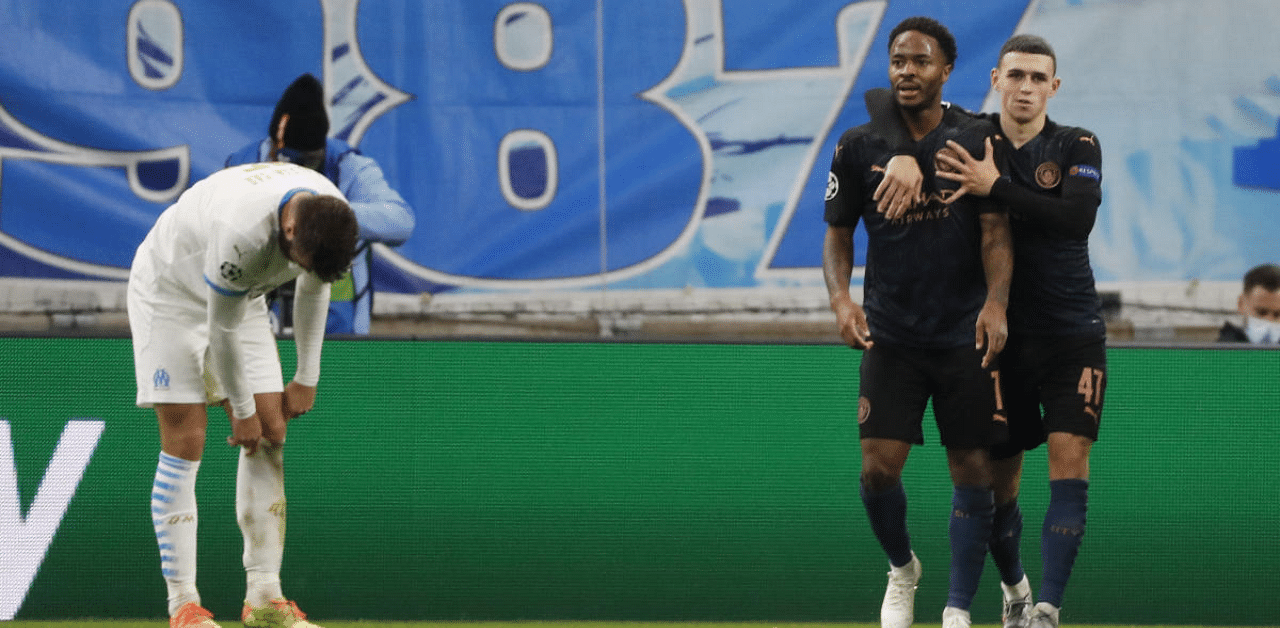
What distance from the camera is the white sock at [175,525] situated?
5.04m

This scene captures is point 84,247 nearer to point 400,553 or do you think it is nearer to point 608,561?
point 400,553

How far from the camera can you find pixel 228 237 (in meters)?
4.59

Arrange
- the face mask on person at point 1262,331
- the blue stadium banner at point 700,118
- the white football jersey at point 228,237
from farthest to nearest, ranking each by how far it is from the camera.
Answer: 1. the blue stadium banner at point 700,118
2. the face mask on person at point 1262,331
3. the white football jersey at point 228,237

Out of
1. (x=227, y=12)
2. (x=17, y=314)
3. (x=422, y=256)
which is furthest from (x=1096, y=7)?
(x=17, y=314)

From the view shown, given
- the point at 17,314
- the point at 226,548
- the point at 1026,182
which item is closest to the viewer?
the point at 1026,182

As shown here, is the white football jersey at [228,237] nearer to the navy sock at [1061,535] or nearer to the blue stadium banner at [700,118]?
the blue stadium banner at [700,118]

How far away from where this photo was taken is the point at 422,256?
7418 millimetres

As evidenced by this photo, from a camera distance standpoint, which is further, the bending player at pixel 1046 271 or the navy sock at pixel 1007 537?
the navy sock at pixel 1007 537

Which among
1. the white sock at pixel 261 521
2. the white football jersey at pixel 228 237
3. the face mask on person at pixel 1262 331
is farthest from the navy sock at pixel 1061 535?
the face mask on person at pixel 1262 331

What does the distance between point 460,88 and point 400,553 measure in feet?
8.50

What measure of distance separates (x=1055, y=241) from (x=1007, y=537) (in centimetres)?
108

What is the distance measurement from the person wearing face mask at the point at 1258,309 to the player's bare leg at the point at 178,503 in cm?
492

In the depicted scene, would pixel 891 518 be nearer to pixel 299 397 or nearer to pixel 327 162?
pixel 299 397

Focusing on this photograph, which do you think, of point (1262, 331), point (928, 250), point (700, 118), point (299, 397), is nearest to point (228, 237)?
point (299, 397)
